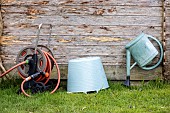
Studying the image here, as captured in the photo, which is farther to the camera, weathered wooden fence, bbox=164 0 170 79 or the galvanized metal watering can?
weathered wooden fence, bbox=164 0 170 79

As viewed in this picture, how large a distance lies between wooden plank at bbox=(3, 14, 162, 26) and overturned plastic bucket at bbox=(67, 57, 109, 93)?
663 millimetres

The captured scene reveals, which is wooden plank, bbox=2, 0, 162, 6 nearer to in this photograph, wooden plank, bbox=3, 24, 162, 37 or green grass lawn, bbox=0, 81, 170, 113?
wooden plank, bbox=3, 24, 162, 37

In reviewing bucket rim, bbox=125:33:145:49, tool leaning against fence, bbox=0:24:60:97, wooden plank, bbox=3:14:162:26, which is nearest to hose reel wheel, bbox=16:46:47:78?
tool leaning against fence, bbox=0:24:60:97

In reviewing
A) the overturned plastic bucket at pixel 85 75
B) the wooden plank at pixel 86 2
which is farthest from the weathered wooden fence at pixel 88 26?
the overturned plastic bucket at pixel 85 75

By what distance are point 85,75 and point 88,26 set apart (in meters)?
0.85

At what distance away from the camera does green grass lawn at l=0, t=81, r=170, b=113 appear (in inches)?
193

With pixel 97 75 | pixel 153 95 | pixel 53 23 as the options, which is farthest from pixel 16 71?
pixel 153 95

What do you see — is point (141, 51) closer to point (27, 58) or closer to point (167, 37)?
point (167, 37)

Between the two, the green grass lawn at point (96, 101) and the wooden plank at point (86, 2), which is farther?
the wooden plank at point (86, 2)

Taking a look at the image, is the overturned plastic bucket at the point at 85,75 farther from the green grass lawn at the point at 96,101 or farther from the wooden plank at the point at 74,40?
the wooden plank at the point at 74,40

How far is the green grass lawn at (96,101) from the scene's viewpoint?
4.90 m

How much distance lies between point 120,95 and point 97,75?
19.5 inches

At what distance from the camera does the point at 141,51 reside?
612 centimetres

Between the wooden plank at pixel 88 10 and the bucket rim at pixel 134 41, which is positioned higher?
the wooden plank at pixel 88 10
